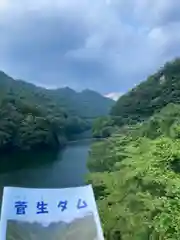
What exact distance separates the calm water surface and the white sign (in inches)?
544

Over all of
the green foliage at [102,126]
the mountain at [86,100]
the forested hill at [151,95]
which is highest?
the mountain at [86,100]

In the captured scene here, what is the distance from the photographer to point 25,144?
4128 cm

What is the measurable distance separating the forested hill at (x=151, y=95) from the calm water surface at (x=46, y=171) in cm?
569

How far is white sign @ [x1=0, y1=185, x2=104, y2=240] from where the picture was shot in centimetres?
502

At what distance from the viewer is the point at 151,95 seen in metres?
39.0

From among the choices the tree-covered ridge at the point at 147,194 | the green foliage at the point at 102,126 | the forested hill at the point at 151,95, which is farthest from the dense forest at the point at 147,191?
the forested hill at the point at 151,95

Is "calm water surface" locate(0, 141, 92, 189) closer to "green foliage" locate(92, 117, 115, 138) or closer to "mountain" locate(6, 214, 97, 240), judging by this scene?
"green foliage" locate(92, 117, 115, 138)

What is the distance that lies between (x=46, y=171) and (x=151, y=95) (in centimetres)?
1347

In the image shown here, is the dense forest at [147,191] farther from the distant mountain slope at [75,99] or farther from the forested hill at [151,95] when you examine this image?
the distant mountain slope at [75,99]

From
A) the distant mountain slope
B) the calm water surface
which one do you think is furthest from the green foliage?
the distant mountain slope

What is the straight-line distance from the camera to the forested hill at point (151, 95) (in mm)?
36791

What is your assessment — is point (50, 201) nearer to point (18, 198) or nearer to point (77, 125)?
point (18, 198)

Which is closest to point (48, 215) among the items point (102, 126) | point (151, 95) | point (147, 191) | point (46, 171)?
point (147, 191)

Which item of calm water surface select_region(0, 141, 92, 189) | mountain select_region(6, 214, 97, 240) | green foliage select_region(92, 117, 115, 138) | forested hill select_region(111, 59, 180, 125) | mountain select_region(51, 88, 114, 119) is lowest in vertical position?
calm water surface select_region(0, 141, 92, 189)
